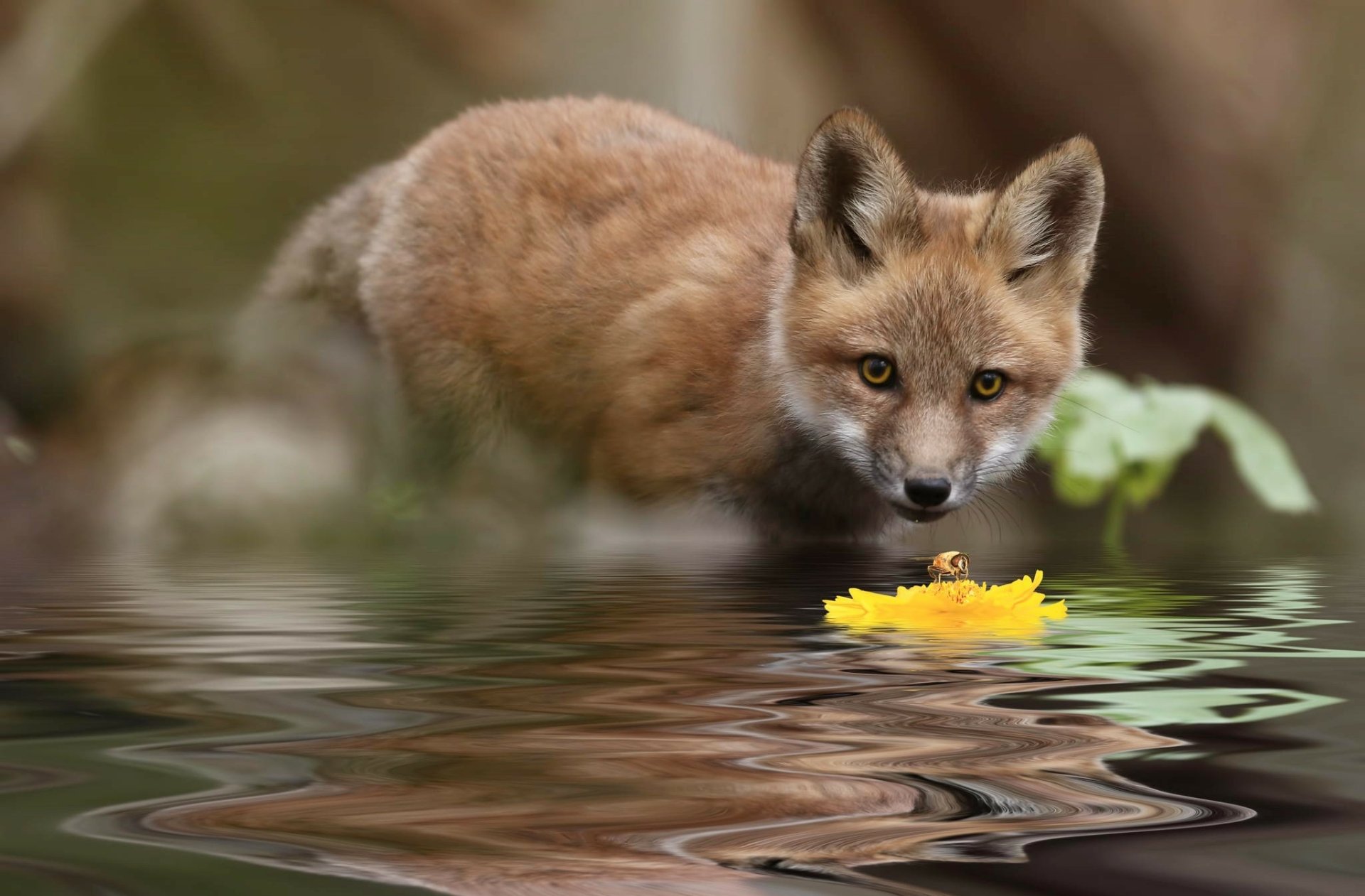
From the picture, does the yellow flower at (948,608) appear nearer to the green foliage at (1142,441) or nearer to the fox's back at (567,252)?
the fox's back at (567,252)

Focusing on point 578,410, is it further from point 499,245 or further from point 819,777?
point 819,777

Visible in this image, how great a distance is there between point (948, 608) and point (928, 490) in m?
0.78

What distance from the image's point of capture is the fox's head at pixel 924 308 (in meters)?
4.57

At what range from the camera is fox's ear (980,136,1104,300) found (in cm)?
470

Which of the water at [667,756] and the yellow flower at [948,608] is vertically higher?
the yellow flower at [948,608]

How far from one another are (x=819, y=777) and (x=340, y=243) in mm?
5461

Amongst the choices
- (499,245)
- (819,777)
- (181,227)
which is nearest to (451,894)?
(819,777)

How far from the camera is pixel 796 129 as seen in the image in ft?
29.7

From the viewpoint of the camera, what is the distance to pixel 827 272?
192 inches

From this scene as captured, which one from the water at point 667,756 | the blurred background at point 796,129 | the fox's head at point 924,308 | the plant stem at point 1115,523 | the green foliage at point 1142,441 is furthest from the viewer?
the blurred background at point 796,129

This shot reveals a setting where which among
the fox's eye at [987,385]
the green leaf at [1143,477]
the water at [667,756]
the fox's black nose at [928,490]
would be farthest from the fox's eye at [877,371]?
the green leaf at [1143,477]

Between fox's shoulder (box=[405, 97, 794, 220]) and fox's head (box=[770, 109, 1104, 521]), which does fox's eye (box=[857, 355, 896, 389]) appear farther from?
fox's shoulder (box=[405, 97, 794, 220])

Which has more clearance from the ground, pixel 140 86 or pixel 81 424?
pixel 140 86

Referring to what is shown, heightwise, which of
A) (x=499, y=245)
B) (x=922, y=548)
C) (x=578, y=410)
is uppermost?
(x=499, y=245)
